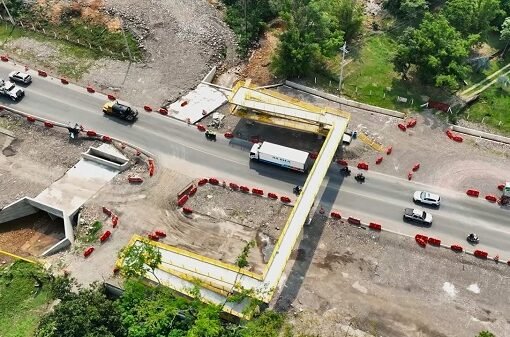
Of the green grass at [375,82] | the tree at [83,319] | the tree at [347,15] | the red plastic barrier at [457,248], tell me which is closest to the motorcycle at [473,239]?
the red plastic barrier at [457,248]

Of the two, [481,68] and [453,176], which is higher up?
[481,68]

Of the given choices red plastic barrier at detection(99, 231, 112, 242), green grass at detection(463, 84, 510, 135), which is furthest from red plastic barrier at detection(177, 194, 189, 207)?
green grass at detection(463, 84, 510, 135)

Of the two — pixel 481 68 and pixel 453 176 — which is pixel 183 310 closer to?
pixel 453 176

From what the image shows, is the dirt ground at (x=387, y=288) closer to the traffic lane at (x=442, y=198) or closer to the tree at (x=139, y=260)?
the traffic lane at (x=442, y=198)

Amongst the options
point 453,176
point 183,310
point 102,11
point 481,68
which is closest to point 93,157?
point 183,310

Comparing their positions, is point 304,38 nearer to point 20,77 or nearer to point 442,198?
point 442,198

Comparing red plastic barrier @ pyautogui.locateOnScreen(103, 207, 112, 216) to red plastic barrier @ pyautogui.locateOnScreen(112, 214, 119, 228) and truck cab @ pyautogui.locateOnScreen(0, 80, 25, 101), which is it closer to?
red plastic barrier @ pyautogui.locateOnScreen(112, 214, 119, 228)

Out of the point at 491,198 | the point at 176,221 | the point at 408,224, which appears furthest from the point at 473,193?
the point at 176,221
